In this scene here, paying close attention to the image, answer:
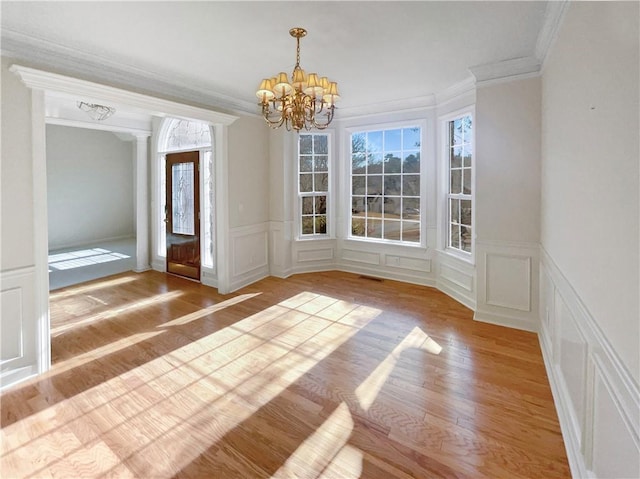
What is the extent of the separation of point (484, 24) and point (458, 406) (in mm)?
2908

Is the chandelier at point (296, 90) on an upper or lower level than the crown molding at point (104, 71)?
lower

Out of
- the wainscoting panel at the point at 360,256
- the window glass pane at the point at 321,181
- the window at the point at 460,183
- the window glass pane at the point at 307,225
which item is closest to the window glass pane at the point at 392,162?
the window at the point at 460,183

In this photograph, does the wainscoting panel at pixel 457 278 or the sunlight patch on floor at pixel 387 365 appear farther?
the wainscoting panel at pixel 457 278

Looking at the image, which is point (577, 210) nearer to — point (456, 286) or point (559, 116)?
point (559, 116)

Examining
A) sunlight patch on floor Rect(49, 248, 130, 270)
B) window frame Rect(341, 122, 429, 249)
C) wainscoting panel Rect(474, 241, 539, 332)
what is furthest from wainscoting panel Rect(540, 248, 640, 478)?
sunlight patch on floor Rect(49, 248, 130, 270)

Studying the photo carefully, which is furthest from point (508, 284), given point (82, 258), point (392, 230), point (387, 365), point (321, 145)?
point (82, 258)

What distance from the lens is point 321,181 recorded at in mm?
→ 5617

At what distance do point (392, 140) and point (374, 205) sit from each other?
1075 millimetres

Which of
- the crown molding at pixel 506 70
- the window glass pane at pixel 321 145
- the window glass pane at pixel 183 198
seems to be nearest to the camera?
the crown molding at pixel 506 70

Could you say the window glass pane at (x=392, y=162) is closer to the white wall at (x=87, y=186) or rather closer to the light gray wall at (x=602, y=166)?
the light gray wall at (x=602, y=166)

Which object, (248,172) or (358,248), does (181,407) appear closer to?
(248,172)

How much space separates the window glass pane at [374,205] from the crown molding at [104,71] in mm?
2463

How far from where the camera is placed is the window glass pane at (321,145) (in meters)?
5.55

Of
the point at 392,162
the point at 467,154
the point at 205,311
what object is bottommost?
the point at 205,311
